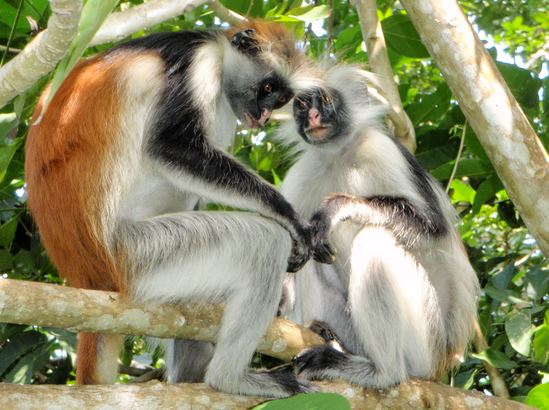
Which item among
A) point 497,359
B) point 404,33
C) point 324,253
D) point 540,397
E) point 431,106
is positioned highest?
point 404,33

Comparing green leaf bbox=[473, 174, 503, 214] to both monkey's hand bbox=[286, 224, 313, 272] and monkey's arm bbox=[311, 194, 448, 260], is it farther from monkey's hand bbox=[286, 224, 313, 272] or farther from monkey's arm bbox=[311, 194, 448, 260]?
monkey's hand bbox=[286, 224, 313, 272]

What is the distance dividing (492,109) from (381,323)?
146 cm

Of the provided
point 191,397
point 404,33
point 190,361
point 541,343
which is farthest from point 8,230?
point 541,343

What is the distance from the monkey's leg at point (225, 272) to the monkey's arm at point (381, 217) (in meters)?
0.52

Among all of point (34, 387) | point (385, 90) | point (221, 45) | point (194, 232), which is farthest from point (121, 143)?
point (385, 90)

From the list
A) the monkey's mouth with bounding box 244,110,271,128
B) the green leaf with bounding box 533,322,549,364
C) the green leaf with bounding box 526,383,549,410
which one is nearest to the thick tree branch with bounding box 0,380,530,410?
the green leaf with bounding box 526,383,549,410

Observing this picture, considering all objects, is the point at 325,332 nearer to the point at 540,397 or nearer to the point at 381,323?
the point at 381,323

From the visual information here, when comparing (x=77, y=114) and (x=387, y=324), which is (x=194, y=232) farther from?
(x=387, y=324)

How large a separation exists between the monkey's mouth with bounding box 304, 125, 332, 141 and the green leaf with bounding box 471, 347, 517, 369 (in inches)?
72.4

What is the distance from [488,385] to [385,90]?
96.1 inches

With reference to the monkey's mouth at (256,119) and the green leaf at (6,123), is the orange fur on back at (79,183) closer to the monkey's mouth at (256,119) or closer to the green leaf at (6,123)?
the green leaf at (6,123)

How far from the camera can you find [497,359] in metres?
5.61

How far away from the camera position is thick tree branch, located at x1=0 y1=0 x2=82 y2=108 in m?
2.80

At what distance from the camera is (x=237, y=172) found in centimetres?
500
